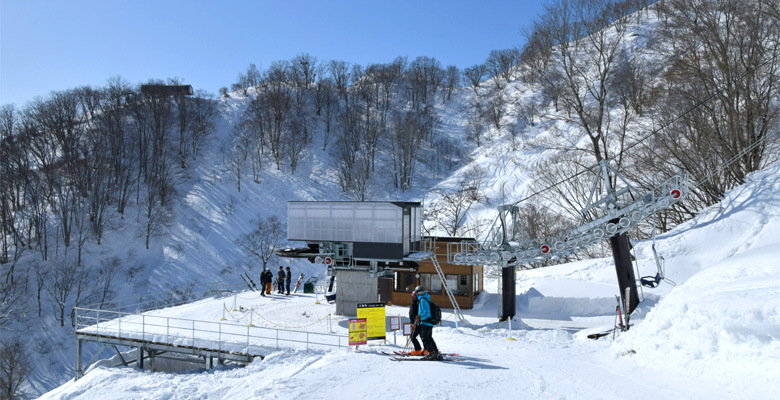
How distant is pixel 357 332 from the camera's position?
13.4 meters

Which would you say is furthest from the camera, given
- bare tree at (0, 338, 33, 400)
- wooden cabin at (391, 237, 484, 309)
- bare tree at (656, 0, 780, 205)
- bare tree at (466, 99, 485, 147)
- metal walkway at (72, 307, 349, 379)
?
bare tree at (466, 99, 485, 147)

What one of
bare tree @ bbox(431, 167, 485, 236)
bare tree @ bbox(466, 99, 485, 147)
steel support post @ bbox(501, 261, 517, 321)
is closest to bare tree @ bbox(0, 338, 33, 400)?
steel support post @ bbox(501, 261, 517, 321)

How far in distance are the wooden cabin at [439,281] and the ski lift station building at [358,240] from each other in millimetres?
1394

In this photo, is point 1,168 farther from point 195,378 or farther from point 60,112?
point 195,378

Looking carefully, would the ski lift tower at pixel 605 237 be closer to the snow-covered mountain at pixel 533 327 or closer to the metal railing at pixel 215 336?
the snow-covered mountain at pixel 533 327

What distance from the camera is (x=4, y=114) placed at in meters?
56.0

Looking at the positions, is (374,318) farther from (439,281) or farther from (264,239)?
(264,239)

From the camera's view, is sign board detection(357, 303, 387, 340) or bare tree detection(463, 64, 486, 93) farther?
bare tree detection(463, 64, 486, 93)

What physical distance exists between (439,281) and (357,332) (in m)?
11.5

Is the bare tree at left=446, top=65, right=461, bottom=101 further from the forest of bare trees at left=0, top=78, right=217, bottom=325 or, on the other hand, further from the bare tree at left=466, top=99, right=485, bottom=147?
the forest of bare trees at left=0, top=78, right=217, bottom=325

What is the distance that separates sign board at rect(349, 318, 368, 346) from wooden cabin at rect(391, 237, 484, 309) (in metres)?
A: 10.2

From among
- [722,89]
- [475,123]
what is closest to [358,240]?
[722,89]

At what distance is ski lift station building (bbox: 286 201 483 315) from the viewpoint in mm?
20109

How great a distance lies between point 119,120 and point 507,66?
7450 cm
